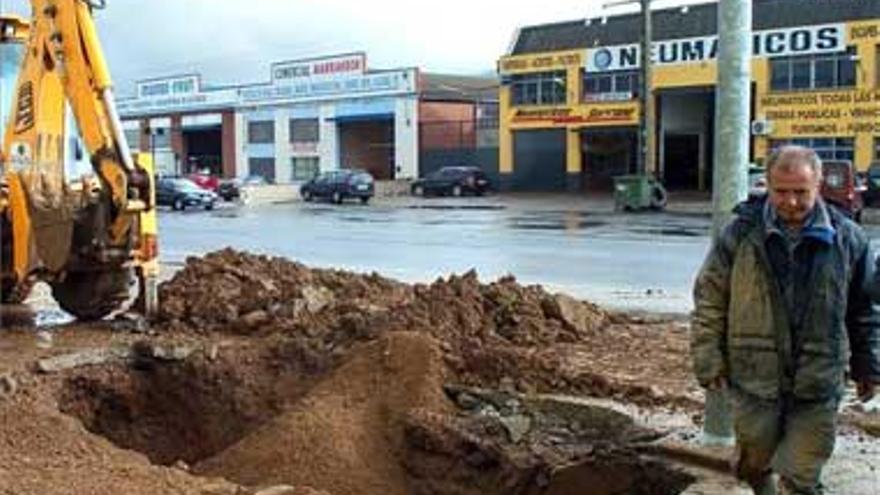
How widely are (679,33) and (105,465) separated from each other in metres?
47.9

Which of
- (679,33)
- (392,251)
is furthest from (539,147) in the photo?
(392,251)

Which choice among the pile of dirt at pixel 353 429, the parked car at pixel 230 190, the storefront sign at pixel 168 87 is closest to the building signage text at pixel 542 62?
the parked car at pixel 230 190

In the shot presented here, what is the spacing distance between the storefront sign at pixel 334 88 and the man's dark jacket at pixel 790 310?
61.6m

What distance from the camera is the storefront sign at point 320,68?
70.3 metres

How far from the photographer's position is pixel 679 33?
5147 centimetres

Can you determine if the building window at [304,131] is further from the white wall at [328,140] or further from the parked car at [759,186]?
the parked car at [759,186]

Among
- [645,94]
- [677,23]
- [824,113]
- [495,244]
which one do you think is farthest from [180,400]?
[677,23]

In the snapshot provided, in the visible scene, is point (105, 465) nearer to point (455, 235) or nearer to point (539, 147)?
point (455, 235)

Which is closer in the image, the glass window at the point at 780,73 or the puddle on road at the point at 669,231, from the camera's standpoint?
the puddle on road at the point at 669,231

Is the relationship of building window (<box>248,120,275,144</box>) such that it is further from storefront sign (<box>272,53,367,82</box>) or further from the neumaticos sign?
the neumaticos sign

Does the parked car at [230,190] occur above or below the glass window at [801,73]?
below

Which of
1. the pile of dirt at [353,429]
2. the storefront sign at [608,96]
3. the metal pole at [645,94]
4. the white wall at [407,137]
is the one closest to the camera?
the pile of dirt at [353,429]

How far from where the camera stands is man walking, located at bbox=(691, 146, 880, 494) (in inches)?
189

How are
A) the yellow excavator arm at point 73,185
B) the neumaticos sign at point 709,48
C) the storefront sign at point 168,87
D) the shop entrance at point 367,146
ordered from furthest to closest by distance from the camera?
Answer: 1. the storefront sign at point 168,87
2. the shop entrance at point 367,146
3. the neumaticos sign at point 709,48
4. the yellow excavator arm at point 73,185
